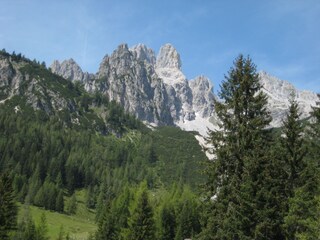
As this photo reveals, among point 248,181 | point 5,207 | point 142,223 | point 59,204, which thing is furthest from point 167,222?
point 248,181

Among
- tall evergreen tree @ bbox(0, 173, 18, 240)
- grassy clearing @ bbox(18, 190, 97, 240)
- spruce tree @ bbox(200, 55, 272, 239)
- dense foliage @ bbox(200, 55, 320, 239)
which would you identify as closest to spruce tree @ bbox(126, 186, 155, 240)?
tall evergreen tree @ bbox(0, 173, 18, 240)

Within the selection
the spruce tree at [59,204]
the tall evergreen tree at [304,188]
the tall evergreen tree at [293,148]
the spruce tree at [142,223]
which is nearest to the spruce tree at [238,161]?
the tall evergreen tree at [304,188]

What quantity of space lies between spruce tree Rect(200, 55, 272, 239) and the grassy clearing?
89814 mm

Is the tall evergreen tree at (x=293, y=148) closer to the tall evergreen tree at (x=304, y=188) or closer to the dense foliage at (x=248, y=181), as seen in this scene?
the tall evergreen tree at (x=304, y=188)

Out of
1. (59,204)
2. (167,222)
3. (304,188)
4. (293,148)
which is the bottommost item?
(304,188)

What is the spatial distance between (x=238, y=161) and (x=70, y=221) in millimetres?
119721

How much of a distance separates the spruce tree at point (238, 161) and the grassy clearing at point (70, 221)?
3536 inches

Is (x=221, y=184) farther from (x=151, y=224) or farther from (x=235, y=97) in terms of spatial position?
(x=151, y=224)

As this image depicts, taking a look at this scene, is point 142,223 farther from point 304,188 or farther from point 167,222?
point 304,188

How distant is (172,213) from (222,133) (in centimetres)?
8347

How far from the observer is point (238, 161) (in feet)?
97.3

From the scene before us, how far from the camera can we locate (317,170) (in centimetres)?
3269

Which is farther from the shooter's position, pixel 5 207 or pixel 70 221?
pixel 70 221

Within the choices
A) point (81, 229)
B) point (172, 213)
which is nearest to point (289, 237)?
point (172, 213)
